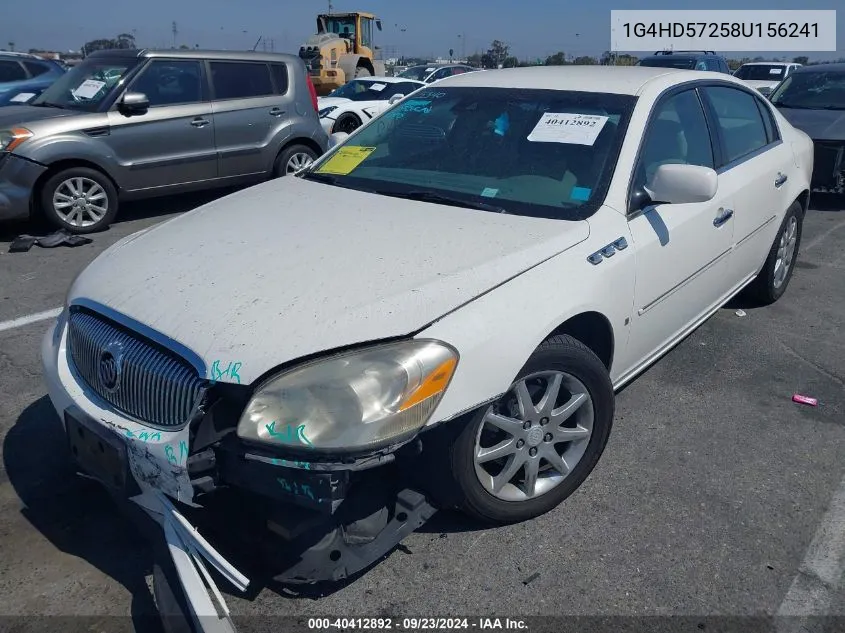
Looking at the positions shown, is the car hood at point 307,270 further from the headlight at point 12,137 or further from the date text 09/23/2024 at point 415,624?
the headlight at point 12,137

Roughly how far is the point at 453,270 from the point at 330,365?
1.92 feet

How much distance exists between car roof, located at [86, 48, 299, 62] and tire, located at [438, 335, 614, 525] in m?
6.35

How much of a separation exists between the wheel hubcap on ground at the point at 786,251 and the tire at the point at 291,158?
5085mm

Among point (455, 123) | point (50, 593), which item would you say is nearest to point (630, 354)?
point (455, 123)

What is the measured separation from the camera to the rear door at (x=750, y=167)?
3889mm

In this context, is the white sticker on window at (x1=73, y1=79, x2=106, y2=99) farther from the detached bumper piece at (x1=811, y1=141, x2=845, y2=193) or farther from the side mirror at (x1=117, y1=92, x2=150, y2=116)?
the detached bumper piece at (x1=811, y1=141, x2=845, y2=193)

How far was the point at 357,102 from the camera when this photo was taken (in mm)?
12398

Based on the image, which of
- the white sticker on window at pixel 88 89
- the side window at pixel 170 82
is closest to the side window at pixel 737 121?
the side window at pixel 170 82

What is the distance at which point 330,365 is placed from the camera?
6.82ft

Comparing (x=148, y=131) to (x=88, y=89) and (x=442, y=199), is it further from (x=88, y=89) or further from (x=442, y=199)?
(x=442, y=199)

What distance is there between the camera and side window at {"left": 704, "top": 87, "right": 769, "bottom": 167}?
12.9 ft

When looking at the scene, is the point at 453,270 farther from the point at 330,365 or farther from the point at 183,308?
the point at 183,308

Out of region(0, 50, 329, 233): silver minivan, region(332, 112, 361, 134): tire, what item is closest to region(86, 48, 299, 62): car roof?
region(0, 50, 329, 233): silver minivan

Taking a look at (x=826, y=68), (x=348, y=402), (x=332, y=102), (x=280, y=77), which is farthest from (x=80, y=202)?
(x=826, y=68)
